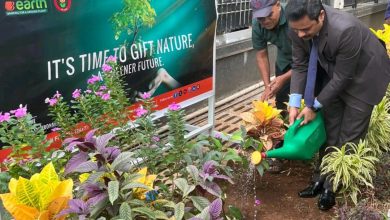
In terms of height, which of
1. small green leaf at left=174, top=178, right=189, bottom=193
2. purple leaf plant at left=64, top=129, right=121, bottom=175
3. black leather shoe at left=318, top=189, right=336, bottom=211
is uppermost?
purple leaf plant at left=64, top=129, right=121, bottom=175

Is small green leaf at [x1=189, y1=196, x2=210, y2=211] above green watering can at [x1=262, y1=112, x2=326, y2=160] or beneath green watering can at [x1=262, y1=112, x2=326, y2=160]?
above

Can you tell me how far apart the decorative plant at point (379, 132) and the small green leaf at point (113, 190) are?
235 cm

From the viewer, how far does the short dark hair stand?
2.67m

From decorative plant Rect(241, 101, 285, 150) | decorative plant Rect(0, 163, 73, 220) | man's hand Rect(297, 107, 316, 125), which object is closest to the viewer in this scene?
decorative plant Rect(0, 163, 73, 220)

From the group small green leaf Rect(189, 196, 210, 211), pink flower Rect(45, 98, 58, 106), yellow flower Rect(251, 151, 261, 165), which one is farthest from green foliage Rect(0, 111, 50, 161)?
yellow flower Rect(251, 151, 261, 165)

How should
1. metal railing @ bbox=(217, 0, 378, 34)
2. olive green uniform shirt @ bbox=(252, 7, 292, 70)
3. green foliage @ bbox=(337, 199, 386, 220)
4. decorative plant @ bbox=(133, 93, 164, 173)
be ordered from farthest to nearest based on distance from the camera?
metal railing @ bbox=(217, 0, 378, 34)
olive green uniform shirt @ bbox=(252, 7, 292, 70)
green foliage @ bbox=(337, 199, 386, 220)
decorative plant @ bbox=(133, 93, 164, 173)

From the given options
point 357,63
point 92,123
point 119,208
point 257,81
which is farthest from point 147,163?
point 257,81

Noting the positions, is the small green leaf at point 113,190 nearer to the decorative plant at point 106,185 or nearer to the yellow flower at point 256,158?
the decorative plant at point 106,185

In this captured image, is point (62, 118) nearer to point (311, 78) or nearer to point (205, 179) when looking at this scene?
point (205, 179)

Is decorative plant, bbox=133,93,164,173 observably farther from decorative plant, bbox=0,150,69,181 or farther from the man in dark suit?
the man in dark suit

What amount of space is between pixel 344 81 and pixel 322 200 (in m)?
0.89

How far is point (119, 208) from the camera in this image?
1.98 m

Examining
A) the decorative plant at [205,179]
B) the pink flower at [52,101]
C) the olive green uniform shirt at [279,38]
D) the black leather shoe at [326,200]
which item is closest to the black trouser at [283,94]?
the olive green uniform shirt at [279,38]

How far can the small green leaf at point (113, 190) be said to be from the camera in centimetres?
181
